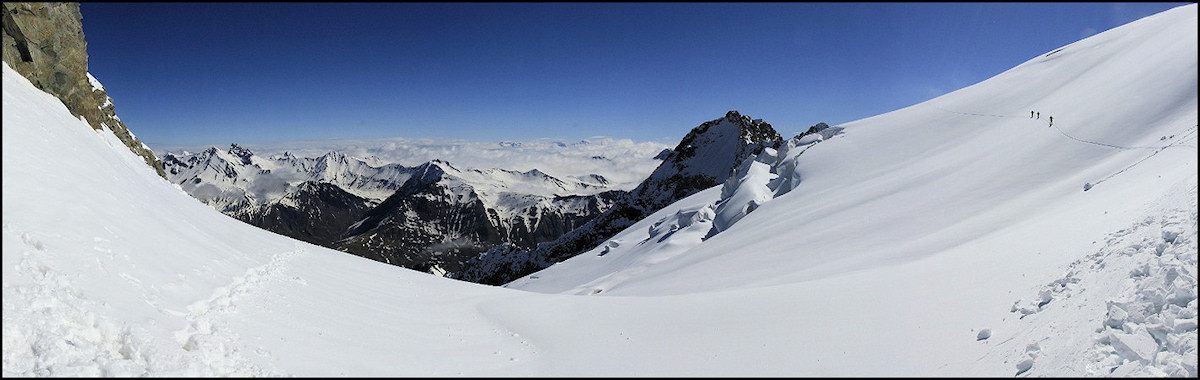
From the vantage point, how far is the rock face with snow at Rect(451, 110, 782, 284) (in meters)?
117

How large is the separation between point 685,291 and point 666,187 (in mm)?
151271

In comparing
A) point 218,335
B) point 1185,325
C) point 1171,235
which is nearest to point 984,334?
point 1185,325

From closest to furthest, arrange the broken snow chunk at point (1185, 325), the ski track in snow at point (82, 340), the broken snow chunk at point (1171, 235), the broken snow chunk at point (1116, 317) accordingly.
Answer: the ski track in snow at point (82, 340), the broken snow chunk at point (1185, 325), the broken snow chunk at point (1116, 317), the broken snow chunk at point (1171, 235)

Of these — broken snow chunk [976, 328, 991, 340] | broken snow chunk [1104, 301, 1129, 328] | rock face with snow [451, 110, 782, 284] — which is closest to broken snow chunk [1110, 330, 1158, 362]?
broken snow chunk [1104, 301, 1129, 328]

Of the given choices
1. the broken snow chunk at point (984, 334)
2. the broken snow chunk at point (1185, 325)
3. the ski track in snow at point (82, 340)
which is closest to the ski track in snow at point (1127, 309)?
the broken snow chunk at point (1185, 325)

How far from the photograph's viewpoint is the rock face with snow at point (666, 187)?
116750mm

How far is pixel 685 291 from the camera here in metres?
19.2

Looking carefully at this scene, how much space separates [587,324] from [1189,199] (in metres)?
14.3

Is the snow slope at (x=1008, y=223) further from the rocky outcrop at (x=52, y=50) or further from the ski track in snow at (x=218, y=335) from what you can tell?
the rocky outcrop at (x=52, y=50)

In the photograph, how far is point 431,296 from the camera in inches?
609

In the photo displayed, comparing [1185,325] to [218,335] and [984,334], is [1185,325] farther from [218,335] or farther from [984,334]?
[218,335]

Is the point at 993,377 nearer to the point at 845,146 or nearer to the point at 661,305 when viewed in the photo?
the point at 661,305

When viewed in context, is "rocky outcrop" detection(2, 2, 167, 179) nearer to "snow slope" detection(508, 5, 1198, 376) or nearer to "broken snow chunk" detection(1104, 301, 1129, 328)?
"snow slope" detection(508, 5, 1198, 376)

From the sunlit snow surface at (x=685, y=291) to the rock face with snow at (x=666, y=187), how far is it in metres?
90.8
